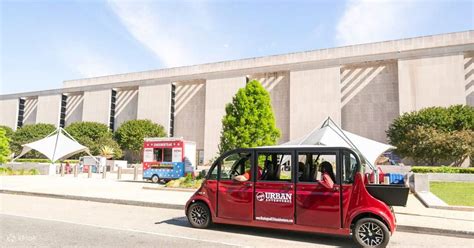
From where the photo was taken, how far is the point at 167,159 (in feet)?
80.4

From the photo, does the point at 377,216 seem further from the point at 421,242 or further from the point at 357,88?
the point at 357,88

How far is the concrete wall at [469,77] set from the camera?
132 ft

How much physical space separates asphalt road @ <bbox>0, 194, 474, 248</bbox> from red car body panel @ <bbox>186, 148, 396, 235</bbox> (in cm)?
Answer: 34

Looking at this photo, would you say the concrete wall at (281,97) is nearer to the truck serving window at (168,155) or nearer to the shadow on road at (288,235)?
the truck serving window at (168,155)

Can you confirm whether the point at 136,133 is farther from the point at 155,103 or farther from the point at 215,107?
the point at 215,107

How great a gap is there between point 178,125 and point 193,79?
26.6 feet

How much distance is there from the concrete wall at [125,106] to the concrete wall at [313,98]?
28.8 meters

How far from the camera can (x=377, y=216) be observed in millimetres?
6656

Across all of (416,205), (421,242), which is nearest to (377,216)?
(421,242)

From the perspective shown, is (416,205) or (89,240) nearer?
(89,240)

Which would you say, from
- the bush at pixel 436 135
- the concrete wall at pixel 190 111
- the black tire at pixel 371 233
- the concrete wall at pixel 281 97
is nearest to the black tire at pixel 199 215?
the black tire at pixel 371 233

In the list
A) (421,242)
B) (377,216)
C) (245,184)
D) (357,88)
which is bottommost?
(421,242)

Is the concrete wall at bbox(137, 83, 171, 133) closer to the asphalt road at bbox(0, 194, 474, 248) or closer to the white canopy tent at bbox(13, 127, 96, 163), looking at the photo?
the white canopy tent at bbox(13, 127, 96, 163)

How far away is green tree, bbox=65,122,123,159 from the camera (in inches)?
2028
